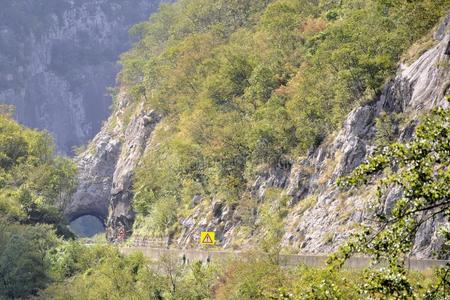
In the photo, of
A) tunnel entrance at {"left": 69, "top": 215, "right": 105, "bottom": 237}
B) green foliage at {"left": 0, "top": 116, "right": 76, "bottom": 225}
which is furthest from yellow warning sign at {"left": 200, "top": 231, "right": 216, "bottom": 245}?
tunnel entrance at {"left": 69, "top": 215, "right": 105, "bottom": 237}

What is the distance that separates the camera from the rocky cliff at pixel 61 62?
174 meters

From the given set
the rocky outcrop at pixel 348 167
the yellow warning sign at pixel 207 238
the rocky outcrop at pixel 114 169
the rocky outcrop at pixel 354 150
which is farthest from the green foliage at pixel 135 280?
the rocky outcrop at pixel 114 169

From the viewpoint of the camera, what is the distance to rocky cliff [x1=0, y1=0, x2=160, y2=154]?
570 ft

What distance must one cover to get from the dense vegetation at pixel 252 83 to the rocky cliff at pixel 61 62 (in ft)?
245

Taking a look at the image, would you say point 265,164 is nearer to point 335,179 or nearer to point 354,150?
point 335,179

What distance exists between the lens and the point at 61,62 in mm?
183125

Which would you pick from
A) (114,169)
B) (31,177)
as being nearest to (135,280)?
(31,177)

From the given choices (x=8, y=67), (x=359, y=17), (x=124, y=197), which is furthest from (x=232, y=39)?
(x=8, y=67)

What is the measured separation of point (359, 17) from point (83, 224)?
12919cm

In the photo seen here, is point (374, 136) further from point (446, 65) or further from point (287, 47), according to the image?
point (287, 47)

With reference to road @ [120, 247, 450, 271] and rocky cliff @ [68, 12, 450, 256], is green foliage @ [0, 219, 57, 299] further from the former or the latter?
rocky cliff @ [68, 12, 450, 256]

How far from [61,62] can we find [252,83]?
122992 mm

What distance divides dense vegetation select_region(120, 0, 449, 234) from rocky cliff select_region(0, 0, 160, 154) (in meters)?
74.7

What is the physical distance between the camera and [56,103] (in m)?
182
